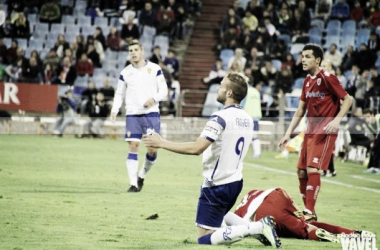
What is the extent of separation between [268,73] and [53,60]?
7.60 metres

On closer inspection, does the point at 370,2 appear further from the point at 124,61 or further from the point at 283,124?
the point at 124,61

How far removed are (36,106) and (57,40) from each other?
4.04m

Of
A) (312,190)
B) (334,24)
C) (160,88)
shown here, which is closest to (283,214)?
(312,190)

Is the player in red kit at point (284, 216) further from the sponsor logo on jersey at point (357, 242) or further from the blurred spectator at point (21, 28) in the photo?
the blurred spectator at point (21, 28)

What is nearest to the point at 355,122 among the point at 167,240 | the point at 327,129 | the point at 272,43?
the point at 272,43

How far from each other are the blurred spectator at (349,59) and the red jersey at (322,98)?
56.4 feet

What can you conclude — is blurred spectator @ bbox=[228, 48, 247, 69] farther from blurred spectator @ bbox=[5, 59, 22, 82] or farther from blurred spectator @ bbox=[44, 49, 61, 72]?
blurred spectator @ bbox=[5, 59, 22, 82]

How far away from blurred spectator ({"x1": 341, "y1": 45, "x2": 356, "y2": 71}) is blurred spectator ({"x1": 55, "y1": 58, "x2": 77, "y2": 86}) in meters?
9.17

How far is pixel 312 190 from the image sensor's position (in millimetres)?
10656

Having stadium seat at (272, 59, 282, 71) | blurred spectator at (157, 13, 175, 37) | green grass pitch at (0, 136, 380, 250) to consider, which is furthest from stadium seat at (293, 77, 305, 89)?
blurred spectator at (157, 13, 175, 37)

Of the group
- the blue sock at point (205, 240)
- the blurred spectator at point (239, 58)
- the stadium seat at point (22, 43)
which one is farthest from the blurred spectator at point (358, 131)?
the blue sock at point (205, 240)

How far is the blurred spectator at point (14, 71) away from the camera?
29.7 m

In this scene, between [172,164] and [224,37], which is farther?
[224,37]

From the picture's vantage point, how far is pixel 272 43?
30.1 meters
